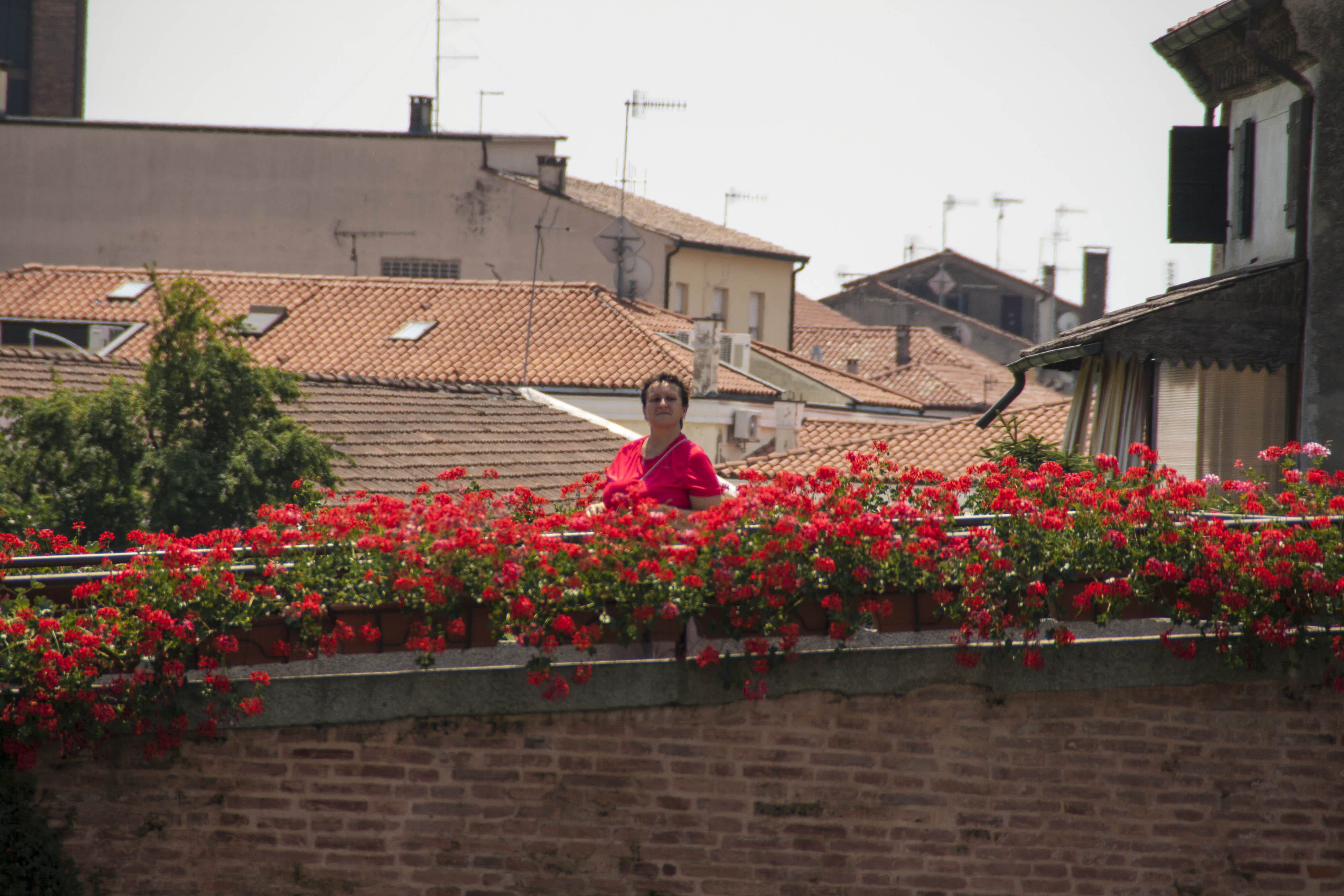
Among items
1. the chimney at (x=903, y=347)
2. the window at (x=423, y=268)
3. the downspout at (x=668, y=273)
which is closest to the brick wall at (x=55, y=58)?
the window at (x=423, y=268)

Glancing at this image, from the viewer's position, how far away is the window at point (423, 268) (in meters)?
40.1

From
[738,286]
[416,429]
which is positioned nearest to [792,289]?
[738,286]

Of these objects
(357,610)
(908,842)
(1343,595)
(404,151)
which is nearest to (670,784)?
(908,842)

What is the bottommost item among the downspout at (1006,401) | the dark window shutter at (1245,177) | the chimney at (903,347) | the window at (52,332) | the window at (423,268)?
the downspout at (1006,401)

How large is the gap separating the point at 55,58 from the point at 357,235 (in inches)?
728

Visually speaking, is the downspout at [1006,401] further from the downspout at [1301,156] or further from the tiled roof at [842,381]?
the tiled roof at [842,381]

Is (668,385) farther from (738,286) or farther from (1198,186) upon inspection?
(738,286)

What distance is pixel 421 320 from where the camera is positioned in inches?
1272

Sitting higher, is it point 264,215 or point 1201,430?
point 264,215

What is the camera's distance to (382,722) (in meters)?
5.92

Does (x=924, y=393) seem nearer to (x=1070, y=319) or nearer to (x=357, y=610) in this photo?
(x=1070, y=319)

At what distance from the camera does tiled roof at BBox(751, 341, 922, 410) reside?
39.3 metres

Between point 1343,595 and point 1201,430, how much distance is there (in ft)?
20.6

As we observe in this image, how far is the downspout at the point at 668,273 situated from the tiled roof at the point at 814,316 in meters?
12.2
